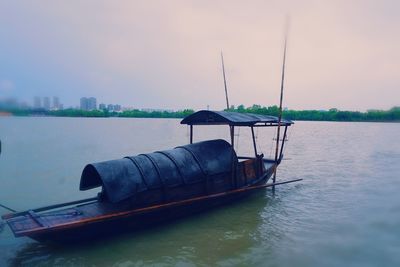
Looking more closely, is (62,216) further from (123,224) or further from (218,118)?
(218,118)

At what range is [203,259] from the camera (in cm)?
579

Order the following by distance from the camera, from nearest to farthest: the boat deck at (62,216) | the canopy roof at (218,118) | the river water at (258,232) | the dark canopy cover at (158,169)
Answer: the boat deck at (62,216), the river water at (258,232), the dark canopy cover at (158,169), the canopy roof at (218,118)

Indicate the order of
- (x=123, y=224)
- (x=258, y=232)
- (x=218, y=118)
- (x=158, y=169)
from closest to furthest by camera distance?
(x=123, y=224)
(x=158, y=169)
(x=258, y=232)
(x=218, y=118)

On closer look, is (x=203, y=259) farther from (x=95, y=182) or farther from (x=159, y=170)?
(x=95, y=182)

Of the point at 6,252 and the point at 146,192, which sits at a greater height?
the point at 146,192

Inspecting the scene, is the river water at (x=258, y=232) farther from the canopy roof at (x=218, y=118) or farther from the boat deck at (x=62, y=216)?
the canopy roof at (x=218, y=118)

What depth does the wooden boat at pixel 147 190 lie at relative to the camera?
5547mm

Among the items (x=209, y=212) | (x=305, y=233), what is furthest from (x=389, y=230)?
(x=209, y=212)

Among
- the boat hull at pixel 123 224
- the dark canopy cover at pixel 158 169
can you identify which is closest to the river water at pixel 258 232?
the boat hull at pixel 123 224

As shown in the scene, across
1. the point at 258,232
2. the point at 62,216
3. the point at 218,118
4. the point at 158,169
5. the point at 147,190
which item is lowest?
the point at 258,232

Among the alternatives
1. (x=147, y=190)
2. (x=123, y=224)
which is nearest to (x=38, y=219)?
(x=123, y=224)

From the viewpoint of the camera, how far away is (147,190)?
21.2ft

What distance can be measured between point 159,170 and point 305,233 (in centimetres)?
387

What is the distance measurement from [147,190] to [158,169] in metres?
0.58
